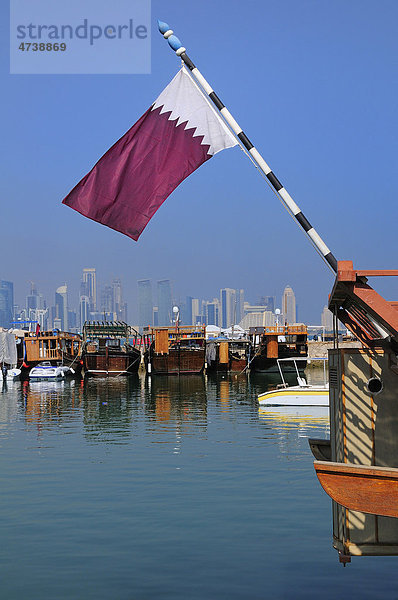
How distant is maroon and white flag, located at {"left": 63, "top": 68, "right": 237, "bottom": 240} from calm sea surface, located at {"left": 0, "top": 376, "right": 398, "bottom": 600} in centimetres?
540

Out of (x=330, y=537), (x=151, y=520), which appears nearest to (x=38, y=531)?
(x=151, y=520)

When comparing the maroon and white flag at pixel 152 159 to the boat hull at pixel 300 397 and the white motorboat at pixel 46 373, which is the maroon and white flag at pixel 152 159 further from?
the white motorboat at pixel 46 373

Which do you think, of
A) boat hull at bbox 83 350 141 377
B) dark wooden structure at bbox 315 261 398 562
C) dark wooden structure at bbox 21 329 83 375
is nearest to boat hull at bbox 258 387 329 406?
dark wooden structure at bbox 315 261 398 562

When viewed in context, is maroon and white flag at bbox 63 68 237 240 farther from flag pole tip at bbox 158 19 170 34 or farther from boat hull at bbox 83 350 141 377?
boat hull at bbox 83 350 141 377

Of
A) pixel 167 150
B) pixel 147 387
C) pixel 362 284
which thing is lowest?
pixel 147 387

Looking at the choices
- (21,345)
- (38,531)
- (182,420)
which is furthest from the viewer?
(21,345)

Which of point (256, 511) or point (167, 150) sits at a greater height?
point (167, 150)

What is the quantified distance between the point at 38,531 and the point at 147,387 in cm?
4280

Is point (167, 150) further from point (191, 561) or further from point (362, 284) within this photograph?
point (191, 561)

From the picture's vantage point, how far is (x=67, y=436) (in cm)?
2683

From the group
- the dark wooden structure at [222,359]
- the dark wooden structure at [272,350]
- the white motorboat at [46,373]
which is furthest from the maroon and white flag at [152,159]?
the dark wooden structure at [222,359]

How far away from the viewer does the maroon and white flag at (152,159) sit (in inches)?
423

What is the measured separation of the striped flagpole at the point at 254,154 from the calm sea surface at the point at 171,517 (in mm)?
4915

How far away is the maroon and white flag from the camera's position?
10.8 metres
